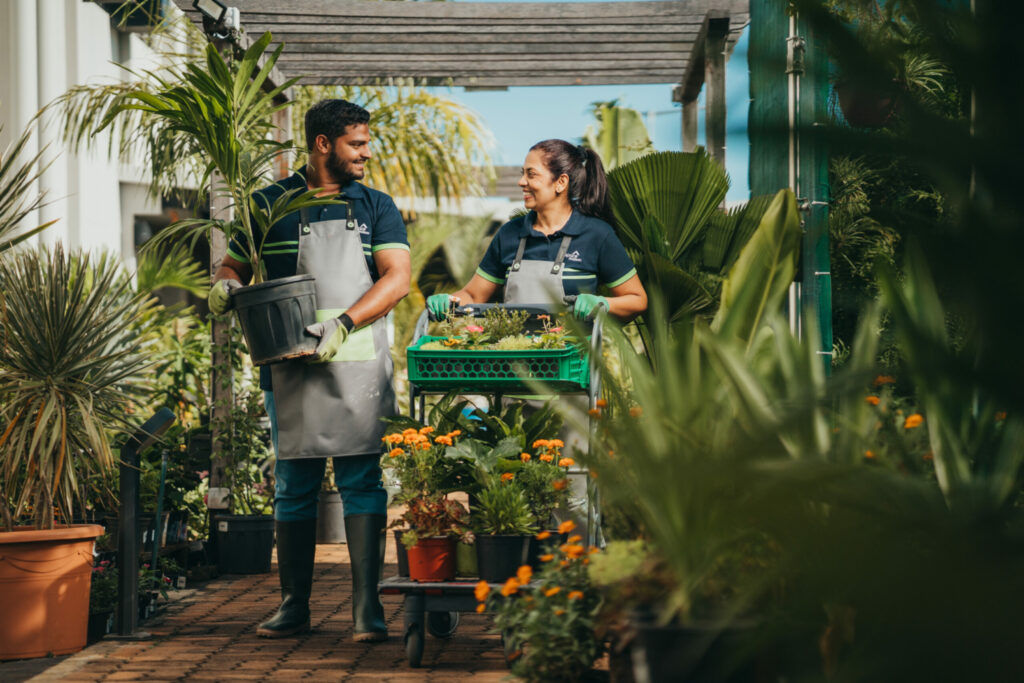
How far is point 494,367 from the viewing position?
3.47 metres

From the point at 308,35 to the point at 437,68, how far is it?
0.98 m

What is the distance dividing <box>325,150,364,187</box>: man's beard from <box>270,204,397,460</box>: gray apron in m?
0.12

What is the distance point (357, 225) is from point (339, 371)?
1.76 ft

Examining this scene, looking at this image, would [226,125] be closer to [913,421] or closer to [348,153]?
[348,153]

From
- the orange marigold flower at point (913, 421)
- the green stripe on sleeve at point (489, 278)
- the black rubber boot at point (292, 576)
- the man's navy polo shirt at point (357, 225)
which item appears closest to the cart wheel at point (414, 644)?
the black rubber boot at point (292, 576)

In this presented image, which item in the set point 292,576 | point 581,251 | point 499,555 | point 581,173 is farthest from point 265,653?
point 581,173

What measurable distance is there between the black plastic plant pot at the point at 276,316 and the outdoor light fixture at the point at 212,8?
8.39 ft

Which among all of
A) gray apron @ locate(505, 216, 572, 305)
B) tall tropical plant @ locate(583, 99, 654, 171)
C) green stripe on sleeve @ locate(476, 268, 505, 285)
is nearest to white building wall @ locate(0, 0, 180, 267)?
green stripe on sleeve @ locate(476, 268, 505, 285)

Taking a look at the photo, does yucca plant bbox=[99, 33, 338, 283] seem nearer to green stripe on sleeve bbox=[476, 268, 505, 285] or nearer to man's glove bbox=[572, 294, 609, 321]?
green stripe on sleeve bbox=[476, 268, 505, 285]

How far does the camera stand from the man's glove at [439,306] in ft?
12.3

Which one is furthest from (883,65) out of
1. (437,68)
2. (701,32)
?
(437,68)

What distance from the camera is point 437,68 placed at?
7281mm

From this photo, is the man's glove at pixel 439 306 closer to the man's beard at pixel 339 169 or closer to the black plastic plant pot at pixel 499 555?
the man's beard at pixel 339 169

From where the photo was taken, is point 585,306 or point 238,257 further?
point 238,257
